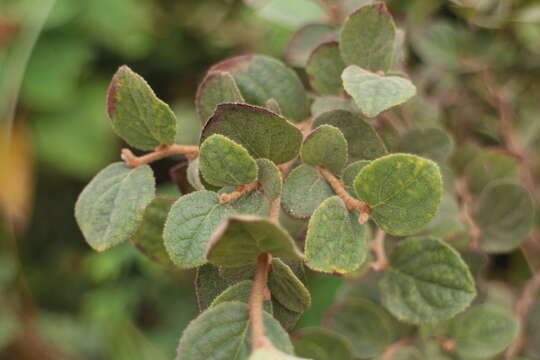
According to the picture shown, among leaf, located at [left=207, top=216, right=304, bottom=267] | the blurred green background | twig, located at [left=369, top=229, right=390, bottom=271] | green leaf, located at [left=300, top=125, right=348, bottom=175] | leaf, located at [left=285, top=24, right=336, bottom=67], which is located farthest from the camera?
the blurred green background

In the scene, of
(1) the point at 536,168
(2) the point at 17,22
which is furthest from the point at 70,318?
(1) the point at 536,168

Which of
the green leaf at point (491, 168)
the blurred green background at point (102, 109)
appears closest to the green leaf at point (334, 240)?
the green leaf at point (491, 168)

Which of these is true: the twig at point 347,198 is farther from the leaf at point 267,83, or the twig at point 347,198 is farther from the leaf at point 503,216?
the leaf at point 503,216

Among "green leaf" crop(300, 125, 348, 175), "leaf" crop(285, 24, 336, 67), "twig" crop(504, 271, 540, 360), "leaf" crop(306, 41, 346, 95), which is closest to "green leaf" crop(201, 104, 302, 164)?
"green leaf" crop(300, 125, 348, 175)

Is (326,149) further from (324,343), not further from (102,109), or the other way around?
(102,109)

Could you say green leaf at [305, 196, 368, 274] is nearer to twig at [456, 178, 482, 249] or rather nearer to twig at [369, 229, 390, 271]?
twig at [369, 229, 390, 271]
